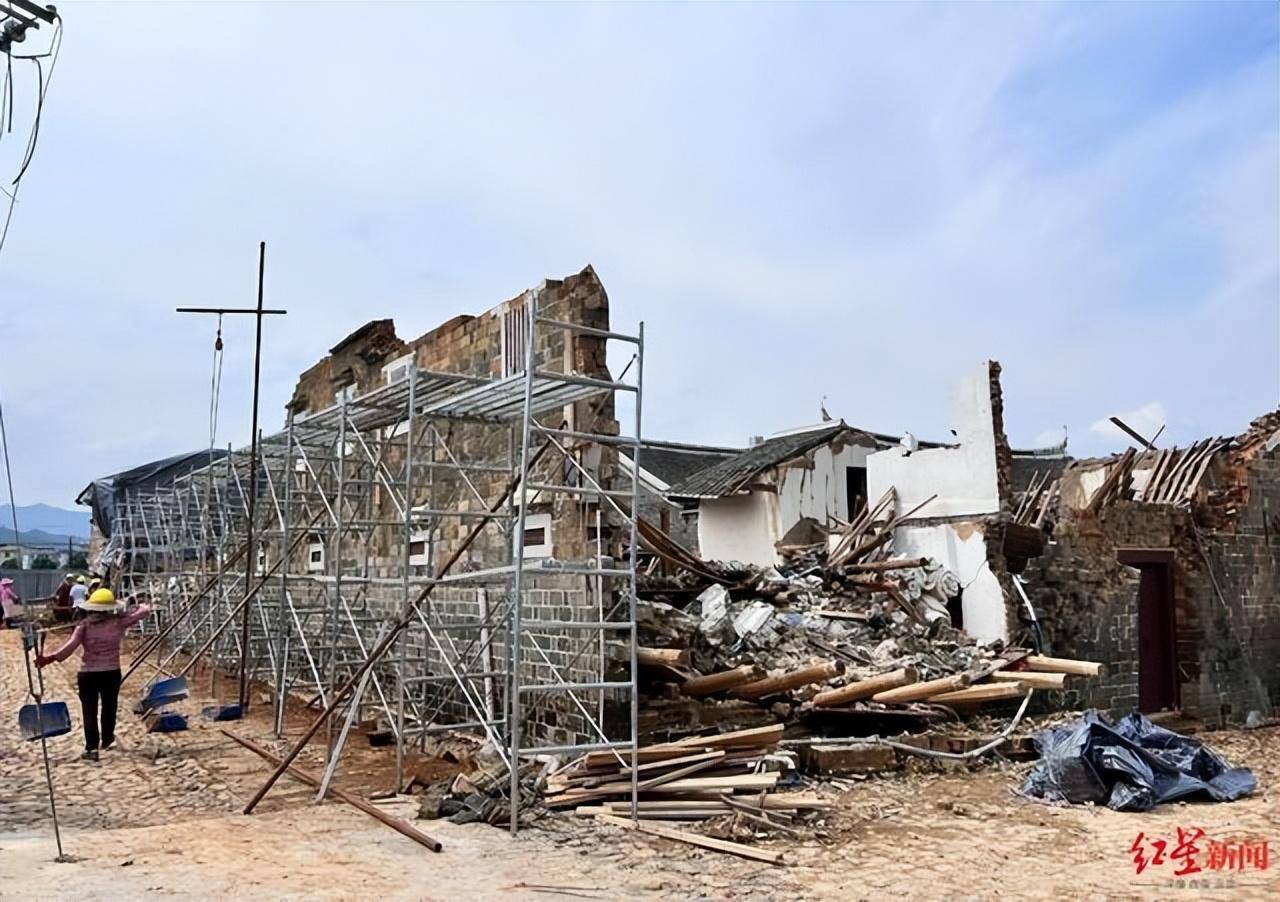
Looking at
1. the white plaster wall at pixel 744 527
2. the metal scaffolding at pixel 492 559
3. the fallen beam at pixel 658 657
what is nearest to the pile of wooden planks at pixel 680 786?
the metal scaffolding at pixel 492 559

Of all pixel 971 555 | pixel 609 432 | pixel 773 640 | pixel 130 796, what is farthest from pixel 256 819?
pixel 971 555

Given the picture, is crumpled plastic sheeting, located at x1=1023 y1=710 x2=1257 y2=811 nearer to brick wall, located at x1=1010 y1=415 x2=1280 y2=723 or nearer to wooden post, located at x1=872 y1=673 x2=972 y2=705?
wooden post, located at x1=872 y1=673 x2=972 y2=705

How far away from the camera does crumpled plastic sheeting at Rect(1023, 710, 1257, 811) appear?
8.70 metres

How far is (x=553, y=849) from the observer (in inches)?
262

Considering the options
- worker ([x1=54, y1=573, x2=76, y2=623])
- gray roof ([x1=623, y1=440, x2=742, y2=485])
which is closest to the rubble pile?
gray roof ([x1=623, y1=440, x2=742, y2=485])

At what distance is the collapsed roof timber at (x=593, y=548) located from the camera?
29.5 ft

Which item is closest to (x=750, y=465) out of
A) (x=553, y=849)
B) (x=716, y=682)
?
(x=716, y=682)

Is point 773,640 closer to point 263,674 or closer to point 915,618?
point 915,618

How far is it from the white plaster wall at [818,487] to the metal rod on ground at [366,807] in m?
11.5

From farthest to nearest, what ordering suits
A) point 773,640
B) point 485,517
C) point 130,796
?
1. point 773,640
2. point 485,517
3. point 130,796

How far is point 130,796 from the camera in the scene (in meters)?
8.37

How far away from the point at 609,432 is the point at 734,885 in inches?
187

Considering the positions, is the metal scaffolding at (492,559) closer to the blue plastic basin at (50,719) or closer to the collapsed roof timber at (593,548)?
the collapsed roof timber at (593,548)

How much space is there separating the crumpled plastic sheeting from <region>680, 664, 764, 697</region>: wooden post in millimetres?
2588
